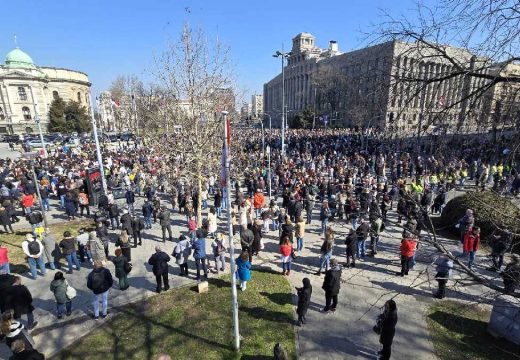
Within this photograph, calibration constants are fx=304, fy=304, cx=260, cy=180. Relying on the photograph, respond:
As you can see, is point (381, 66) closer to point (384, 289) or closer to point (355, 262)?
point (384, 289)

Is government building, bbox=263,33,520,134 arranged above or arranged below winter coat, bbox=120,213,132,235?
above

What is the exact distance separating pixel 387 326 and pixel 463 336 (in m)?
2.59

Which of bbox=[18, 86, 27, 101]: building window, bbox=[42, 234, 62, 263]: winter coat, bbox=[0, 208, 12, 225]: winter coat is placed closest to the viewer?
bbox=[42, 234, 62, 263]: winter coat

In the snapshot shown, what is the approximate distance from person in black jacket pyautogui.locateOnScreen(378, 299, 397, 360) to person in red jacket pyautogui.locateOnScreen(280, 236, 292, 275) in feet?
12.4

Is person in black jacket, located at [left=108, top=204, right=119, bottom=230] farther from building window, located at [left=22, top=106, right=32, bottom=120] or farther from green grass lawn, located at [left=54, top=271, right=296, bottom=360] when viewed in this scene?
building window, located at [left=22, top=106, right=32, bottom=120]

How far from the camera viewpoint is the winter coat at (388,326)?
19.5 feet

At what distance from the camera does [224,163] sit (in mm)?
5984

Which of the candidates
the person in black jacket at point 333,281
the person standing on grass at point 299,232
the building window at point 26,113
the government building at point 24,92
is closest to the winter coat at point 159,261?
the person in black jacket at point 333,281

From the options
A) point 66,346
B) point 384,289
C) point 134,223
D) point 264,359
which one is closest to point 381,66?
point 264,359

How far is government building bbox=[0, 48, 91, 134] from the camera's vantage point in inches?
2827

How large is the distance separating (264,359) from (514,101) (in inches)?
249

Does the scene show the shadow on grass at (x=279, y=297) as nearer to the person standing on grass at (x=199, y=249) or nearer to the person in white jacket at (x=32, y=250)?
the person standing on grass at (x=199, y=249)

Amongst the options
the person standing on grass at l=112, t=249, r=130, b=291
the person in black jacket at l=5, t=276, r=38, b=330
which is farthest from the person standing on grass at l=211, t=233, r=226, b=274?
the person in black jacket at l=5, t=276, r=38, b=330

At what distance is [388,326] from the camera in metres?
6.03
